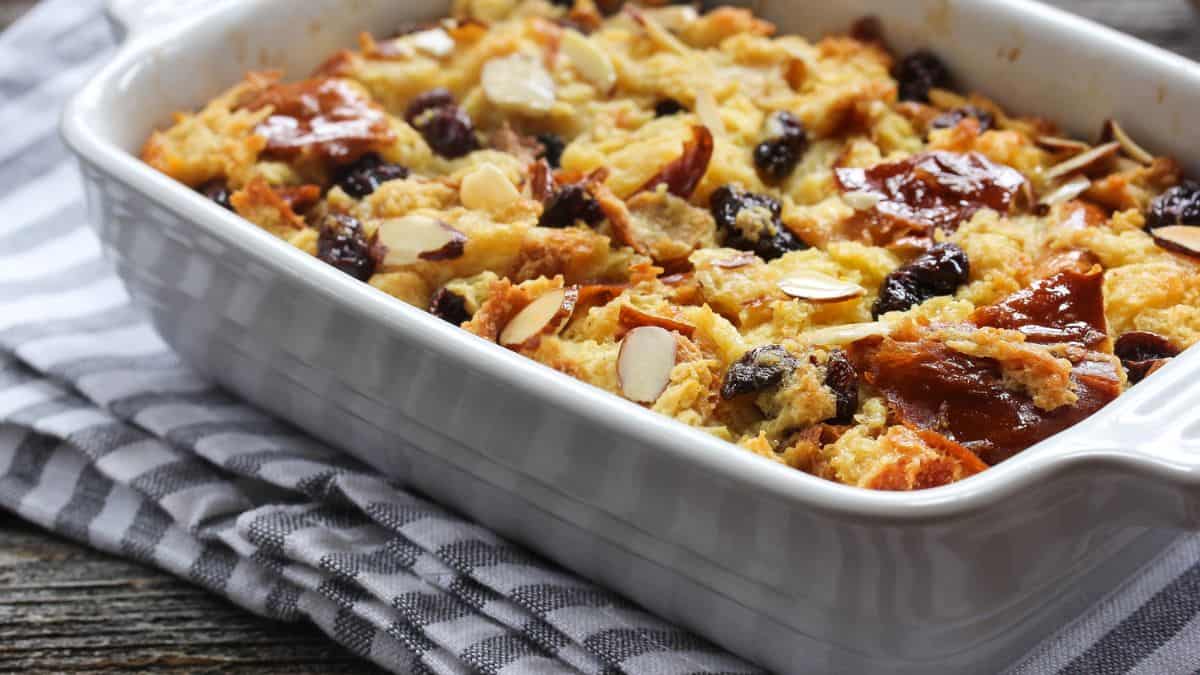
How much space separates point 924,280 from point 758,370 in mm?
→ 406

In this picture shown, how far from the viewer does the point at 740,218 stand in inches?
98.5

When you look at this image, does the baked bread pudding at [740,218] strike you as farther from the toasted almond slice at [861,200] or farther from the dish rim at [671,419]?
the dish rim at [671,419]

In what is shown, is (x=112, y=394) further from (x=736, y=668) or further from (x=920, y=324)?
(x=920, y=324)

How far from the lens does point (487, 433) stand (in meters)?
2.15

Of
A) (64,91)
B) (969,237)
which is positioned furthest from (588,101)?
(64,91)

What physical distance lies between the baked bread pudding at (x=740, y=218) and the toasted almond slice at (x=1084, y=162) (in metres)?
0.01

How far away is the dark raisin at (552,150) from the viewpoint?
2787 mm

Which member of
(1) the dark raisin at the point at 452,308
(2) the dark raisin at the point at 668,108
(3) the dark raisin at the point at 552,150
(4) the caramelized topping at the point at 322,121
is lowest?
(1) the dark raisin at the point at 452,308

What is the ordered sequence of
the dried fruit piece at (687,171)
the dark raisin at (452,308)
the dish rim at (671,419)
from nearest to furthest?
the dish rim at (671,419), the dark raisin at (452,308), the dried fruit piece at (687,171)

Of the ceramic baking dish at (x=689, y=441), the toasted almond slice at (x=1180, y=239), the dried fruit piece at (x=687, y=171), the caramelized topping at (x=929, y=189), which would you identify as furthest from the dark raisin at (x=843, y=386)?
the toasted almond slice at (x=1180, y=239)

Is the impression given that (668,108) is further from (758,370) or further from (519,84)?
(758,370)

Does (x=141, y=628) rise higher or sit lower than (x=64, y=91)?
lower

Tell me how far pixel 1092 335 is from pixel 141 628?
1647 mm

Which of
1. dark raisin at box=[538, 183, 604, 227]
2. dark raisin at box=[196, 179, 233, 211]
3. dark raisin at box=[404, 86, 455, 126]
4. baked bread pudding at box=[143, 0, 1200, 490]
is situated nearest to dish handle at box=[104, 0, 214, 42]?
baked bread pudding at box=[143, 0, 1200, 490]
